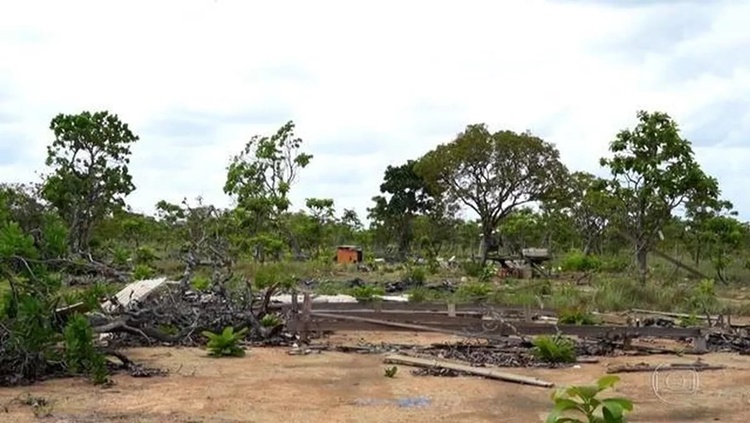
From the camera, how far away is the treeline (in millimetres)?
24938

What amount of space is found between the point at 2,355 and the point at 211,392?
2186 millimetres

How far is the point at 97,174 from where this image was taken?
106 ft

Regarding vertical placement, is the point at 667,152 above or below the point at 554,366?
above

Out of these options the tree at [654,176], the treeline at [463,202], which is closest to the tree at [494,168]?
the treeline at [463,202]

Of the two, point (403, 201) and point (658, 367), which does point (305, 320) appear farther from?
point (403, 201)

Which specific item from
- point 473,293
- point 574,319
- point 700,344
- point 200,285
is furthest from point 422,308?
point 700,344

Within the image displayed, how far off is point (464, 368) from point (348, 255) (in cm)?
2765

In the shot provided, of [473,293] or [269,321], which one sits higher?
[473,293]

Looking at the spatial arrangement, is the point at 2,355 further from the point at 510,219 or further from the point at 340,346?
the point at 510,219

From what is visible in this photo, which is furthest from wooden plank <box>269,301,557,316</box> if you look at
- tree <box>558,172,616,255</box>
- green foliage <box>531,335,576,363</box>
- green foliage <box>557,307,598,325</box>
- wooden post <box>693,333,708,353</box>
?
tree <box>558,172,616,255</box>

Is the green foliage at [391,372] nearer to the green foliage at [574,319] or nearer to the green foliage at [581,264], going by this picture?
the green foliage at [574,319]

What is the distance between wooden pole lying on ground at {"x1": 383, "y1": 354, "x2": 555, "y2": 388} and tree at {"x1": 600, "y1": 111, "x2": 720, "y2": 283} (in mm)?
13463

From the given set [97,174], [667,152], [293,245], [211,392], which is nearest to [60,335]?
[211,392]

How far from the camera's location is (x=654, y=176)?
79.6 feet
